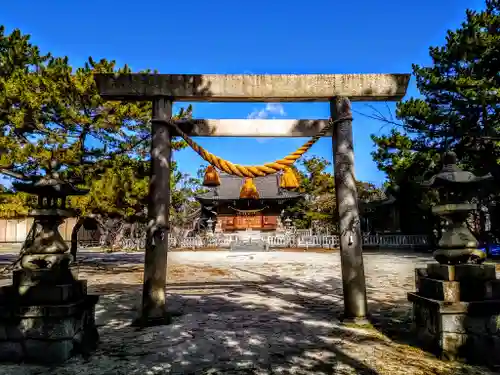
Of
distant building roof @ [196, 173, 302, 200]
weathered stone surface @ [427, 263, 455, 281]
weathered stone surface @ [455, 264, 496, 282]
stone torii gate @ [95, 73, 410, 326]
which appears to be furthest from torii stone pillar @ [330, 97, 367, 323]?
distant building roof @ [196, 173, 302, 200]

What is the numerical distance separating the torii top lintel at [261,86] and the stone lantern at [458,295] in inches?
72.3

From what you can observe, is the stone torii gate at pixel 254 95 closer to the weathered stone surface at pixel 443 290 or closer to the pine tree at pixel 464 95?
the weathered stone surface at pixel 443 290

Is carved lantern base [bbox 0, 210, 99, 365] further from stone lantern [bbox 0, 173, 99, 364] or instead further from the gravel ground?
the gravel ground

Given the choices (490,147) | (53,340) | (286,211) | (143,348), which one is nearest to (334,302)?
(143,348)

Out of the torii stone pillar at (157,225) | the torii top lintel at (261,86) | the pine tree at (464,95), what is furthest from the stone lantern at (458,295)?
the pine tree at (464,95)

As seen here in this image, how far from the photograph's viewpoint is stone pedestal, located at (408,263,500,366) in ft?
11.3

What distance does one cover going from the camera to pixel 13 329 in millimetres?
3609

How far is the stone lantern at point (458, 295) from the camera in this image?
3.45m

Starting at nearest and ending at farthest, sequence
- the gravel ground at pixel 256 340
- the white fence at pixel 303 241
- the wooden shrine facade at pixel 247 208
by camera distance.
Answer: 1. the gravel ground at pixel 256 340
2. the white fence at pixel 303 241
3. the wooden shrine facade at pixel 247 208

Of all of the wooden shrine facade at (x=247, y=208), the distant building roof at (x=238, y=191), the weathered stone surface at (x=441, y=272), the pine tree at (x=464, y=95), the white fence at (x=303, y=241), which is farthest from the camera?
the wooden shrine facade at (x=247, y=208)

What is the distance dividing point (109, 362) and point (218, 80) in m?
4.14

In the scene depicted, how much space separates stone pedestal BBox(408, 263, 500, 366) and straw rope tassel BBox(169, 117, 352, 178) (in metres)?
2.53

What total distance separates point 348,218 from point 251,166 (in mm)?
1723

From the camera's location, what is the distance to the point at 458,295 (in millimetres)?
3605
